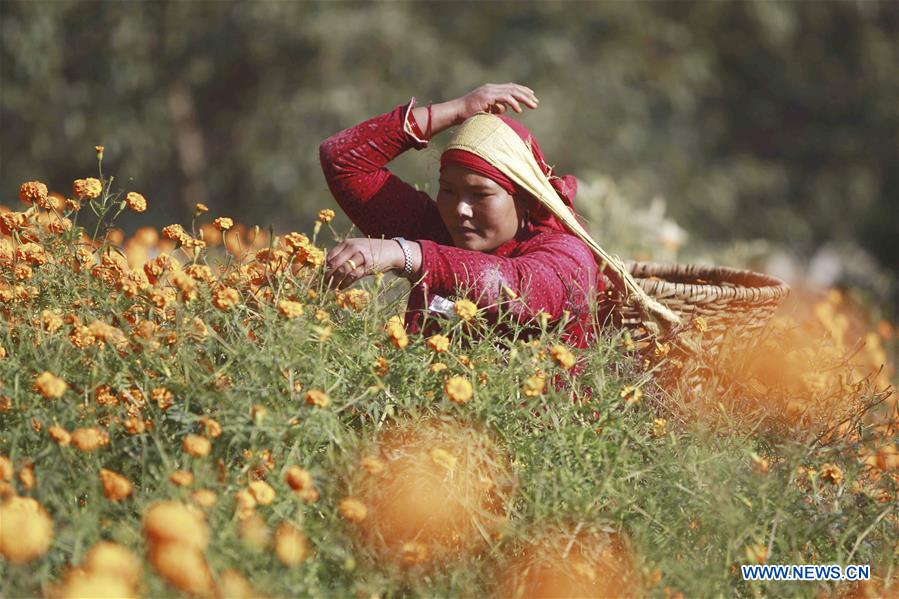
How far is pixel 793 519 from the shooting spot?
2.21 metres

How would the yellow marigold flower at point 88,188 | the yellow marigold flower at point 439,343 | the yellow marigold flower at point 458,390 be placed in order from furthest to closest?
1. the yellow marigold flower at point 88,188
2. the yellow marigold flower at point 439,343
3. the yellow marigold flower at point 458,390

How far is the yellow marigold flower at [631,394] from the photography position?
230cm

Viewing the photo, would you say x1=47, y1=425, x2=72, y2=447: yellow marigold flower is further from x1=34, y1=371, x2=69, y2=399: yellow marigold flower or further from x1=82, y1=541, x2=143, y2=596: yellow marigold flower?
x1=82, y1=541, x2=143, y2=596: yellow marigold flower

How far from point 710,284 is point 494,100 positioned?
1225 mm

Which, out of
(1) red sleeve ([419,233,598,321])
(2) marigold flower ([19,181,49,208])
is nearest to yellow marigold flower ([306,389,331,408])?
(1) red sleeve ([419,233,598,321])

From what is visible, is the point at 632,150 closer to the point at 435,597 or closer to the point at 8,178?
the point at 8,178

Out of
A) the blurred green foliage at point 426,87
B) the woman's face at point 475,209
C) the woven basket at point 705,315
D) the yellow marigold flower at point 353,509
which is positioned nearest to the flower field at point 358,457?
the yellow marigold flower at point 353,509

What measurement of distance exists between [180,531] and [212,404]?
20.1 inches

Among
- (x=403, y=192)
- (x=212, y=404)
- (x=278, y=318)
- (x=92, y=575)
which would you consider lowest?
(x=92, y=575)

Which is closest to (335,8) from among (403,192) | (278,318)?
(403,192)

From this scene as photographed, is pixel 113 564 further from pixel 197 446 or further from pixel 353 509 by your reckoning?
pixel 353 509

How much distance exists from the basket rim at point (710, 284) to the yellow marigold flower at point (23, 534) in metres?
1.94

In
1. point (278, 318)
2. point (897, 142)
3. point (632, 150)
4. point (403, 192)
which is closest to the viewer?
point (278, 318)

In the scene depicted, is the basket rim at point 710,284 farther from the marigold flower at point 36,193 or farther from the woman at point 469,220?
the marigold flower at point 36,193
